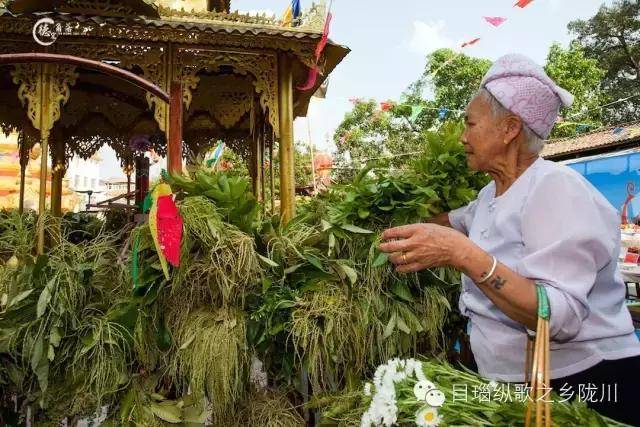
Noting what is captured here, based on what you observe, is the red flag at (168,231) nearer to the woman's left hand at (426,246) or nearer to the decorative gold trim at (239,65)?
the woman's left hand at (426,246)

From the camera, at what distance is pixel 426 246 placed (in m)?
1.41

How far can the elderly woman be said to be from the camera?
1.29 m

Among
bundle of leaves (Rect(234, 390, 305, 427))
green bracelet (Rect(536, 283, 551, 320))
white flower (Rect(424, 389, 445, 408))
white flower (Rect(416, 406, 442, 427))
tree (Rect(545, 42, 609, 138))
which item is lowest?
bundle of leaves (Rect(234, 390, 305, 427))

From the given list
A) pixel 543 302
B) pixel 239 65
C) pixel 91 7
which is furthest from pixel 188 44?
pixel 543 302

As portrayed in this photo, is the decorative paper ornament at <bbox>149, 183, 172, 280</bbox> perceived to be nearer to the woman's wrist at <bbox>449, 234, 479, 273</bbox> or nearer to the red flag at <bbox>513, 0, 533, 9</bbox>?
the woman's wrist at <bbox>449, 234, 479, 273</bbox>

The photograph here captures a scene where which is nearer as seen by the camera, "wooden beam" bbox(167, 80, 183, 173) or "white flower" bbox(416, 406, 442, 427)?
"white flower" bbox(416, 406, 442, 427)

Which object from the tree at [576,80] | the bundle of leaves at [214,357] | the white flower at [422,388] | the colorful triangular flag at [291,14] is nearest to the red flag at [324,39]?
the colorful triangular flag at [291,14]

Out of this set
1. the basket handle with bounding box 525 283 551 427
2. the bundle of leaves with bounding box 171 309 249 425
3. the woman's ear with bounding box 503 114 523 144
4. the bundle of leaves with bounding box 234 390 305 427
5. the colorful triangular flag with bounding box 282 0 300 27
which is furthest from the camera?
the colorful triangular flag with bounding box 282 0 300 27

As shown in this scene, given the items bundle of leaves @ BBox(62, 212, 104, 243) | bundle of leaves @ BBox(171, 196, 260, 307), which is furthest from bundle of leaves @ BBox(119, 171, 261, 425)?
bundle of leaves @ BBox(62, 212, 104, 243)

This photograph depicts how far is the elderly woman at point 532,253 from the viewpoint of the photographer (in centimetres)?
129

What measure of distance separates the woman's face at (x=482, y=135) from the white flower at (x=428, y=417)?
832 millimetres

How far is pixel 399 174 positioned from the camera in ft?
7.90

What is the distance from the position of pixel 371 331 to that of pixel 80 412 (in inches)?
55.7

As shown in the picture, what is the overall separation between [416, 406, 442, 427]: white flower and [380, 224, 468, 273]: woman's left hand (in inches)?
15.9
